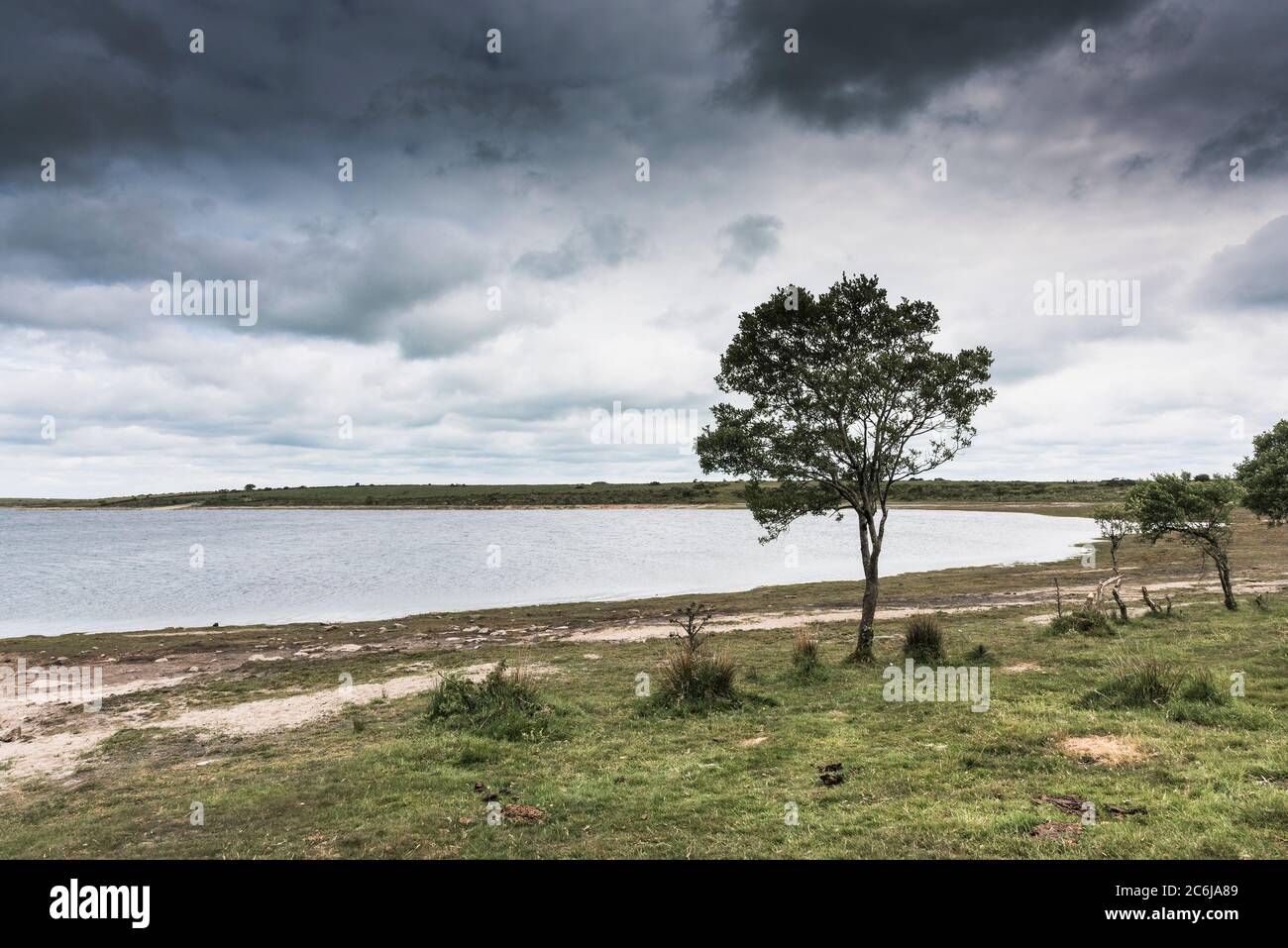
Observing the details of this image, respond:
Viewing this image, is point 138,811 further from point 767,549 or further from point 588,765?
point 767,549

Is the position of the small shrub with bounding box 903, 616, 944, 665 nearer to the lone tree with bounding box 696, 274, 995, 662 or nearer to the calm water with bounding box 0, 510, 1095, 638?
the lone tree with bounding box 696, 274, 995, 662

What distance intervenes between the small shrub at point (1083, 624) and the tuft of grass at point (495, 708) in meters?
19.6

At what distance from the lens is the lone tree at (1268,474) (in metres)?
26.8

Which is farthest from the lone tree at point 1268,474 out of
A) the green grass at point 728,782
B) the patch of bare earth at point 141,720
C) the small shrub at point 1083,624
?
the patch of bare earth at point 141,720

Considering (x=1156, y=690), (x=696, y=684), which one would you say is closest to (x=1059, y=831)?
(x=1156, y=690)

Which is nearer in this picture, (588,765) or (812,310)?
(588,765)

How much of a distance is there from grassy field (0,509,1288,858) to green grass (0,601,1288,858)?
6cm

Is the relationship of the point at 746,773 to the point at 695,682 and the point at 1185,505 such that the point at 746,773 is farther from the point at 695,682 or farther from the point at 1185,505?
the point at 1185,505

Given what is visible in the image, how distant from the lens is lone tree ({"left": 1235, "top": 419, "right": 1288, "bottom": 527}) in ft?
88.0

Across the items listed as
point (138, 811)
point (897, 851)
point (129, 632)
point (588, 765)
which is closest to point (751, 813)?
point (897, 851)

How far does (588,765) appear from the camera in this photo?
12797mm

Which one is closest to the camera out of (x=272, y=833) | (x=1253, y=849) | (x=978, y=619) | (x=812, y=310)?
(x=1253, y=849)
